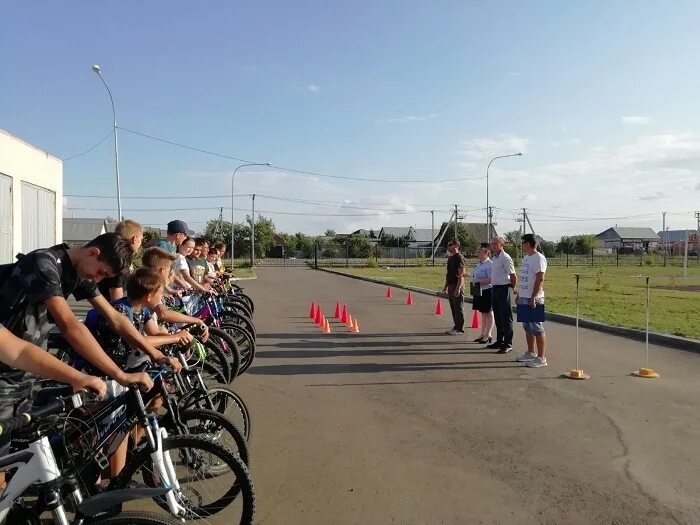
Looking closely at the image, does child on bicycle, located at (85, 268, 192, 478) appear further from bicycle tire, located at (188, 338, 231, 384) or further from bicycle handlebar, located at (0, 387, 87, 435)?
bicycle tire, located at (188, 338, 231, 384)

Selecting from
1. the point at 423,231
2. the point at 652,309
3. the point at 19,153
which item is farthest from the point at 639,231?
the point at 19,153

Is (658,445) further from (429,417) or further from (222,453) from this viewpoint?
(222,453)

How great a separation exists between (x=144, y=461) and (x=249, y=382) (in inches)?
178

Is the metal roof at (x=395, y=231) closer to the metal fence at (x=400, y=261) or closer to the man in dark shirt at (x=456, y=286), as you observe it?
the metal fence at (x=400, y=261)

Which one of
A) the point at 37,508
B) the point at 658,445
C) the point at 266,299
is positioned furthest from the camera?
the point at 266,299

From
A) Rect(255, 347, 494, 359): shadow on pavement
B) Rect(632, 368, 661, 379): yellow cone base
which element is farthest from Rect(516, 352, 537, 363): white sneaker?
Rect(632, 368, 661, 379): yellow cone base

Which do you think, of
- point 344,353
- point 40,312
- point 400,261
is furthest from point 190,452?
point 400,261

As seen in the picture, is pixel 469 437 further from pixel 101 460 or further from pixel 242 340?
pixel 101 460

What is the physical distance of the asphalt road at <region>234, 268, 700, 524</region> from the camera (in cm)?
401

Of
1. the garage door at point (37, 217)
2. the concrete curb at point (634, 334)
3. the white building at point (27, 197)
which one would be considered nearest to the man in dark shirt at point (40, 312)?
the concrete curb at point (634, 334)

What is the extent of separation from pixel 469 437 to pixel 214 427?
8.83 feet

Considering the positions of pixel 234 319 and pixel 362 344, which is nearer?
pixel 234 319

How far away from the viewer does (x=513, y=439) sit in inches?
211

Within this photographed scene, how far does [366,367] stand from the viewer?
850 cm
